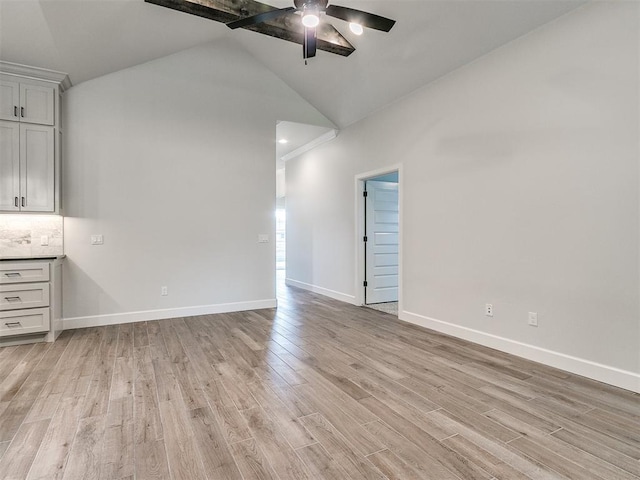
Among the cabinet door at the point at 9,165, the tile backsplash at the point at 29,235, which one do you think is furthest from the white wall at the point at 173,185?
the cabinet door at the point at 9,165

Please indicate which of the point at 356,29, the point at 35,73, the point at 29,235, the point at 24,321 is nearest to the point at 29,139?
the point at 35,73

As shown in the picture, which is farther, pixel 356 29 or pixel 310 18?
pixel 356 29

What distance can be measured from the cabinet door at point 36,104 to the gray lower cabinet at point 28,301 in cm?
155

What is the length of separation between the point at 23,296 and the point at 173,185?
2.08 metres

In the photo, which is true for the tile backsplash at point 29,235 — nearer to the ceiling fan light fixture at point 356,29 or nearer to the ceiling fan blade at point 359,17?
the ceiling fan blade at point 359,17

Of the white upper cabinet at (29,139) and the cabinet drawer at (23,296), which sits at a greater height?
the white upper cabinet at (29,139)

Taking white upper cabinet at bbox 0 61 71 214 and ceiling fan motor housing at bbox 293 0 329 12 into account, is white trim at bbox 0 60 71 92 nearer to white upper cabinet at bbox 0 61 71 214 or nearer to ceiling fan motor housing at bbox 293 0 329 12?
white upper cabinet at bbox 0 61 71 214

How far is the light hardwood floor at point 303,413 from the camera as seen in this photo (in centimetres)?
173

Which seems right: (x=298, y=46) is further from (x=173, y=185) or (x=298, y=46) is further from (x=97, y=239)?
(x=97, y=239)

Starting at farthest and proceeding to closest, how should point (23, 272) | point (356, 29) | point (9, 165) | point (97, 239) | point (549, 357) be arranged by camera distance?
point (97, 239), point (356, 29), point (9, 165), point (23, 272), point (549, 357)

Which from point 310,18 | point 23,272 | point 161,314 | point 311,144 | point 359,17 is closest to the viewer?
point 310,18

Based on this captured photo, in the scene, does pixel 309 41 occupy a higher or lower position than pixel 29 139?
higher

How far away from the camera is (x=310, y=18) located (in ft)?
8.41

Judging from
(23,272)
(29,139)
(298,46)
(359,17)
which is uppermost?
(298,46)
